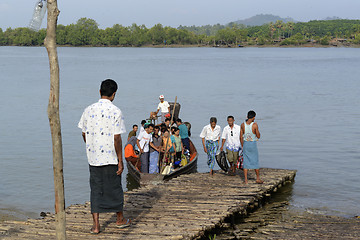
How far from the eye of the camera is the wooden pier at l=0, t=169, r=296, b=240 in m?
7.43

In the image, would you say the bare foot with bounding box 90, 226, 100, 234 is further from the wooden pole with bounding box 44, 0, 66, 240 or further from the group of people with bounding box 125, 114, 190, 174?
the group of people with bounding box 125, 114, 190, 174

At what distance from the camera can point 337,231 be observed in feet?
30.6

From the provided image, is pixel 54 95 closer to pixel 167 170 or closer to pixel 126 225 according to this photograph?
pixel 126 225

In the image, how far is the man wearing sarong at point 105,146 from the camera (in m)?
6.61

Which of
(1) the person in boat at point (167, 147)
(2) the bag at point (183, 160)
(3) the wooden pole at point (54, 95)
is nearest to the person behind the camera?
(3) the wooden pole at point (54, 95)

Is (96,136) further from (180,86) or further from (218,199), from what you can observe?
(180,86)

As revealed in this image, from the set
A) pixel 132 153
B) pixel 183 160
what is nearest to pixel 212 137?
pixel 183 160

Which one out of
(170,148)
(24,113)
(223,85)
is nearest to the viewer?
(170,148)

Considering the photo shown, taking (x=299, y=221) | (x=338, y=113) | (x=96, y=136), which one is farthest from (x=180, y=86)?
(x=96, y=136)

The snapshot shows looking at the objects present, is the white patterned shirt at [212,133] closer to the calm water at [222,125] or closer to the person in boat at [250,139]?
the person in boat at [250,139]

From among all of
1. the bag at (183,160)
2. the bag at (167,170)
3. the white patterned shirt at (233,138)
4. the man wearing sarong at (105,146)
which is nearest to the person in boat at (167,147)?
the bag at (167,170)

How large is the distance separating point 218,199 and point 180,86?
42638mm

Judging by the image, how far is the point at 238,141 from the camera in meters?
11.8

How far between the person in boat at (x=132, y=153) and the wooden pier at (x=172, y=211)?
1.96 meters
